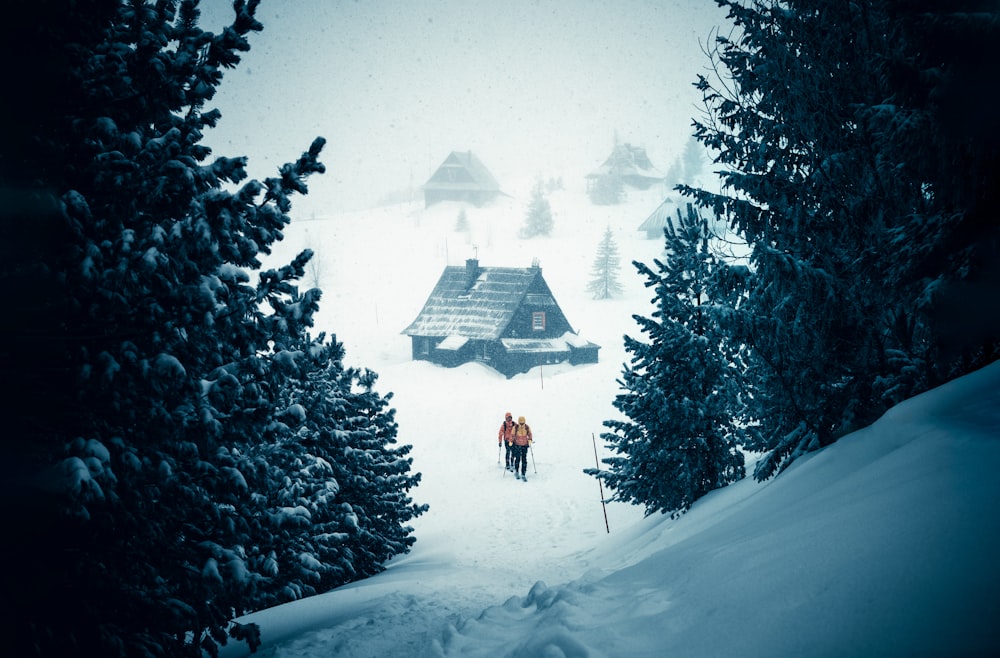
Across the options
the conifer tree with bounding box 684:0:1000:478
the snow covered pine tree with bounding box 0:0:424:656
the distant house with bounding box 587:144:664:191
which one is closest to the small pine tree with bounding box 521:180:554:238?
the distant house with bounding box 587:144:664:191

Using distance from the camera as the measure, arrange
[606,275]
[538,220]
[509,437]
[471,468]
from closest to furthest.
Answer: [509,437] → [471,468] → [606,275] → [538,220]

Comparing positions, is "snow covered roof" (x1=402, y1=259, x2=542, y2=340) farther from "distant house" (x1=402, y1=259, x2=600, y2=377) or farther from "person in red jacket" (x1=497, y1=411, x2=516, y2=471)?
"person in red jacket" (x1=497, y1=411, x2=516, y2=471)

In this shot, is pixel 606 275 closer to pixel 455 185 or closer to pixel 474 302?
pixel 474 302

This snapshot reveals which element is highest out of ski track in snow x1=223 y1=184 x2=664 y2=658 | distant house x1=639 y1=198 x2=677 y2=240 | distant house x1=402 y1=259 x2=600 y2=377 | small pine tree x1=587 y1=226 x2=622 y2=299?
distant house x1=639 y1=198 x2=677 y2=240

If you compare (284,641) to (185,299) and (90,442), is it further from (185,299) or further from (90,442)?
(185,299)

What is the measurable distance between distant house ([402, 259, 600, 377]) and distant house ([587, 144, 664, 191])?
65.0 metres

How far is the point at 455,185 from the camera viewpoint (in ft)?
302

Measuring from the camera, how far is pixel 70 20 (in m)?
3.03

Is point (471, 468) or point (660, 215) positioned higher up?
point (660, 215)

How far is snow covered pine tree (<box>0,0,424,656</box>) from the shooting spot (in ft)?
9.43

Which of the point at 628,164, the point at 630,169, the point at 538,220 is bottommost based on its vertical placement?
the point at 538,220

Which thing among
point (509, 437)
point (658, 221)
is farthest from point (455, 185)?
point (509, 437)

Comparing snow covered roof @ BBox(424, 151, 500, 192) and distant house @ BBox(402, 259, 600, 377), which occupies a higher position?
snow covered roof @ BBox(424, 151, 500, 192)

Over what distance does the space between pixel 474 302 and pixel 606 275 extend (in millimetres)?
23990
